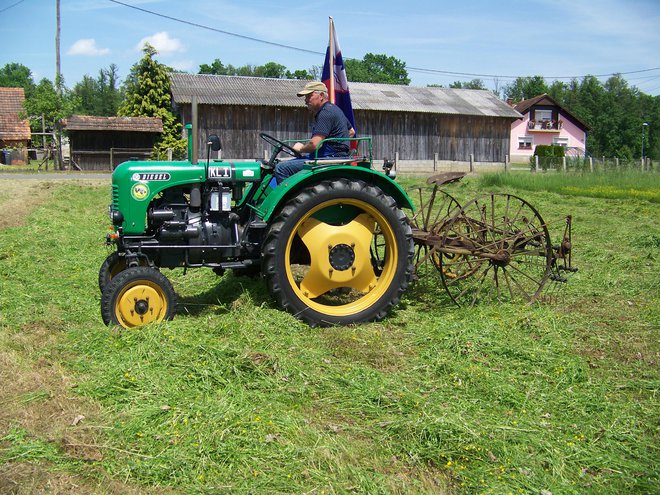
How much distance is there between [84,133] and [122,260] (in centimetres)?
2316

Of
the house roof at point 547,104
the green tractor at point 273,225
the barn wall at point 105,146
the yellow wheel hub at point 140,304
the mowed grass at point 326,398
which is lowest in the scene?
the mowed grass at point 326,398

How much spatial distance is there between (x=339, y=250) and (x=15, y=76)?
104650mm

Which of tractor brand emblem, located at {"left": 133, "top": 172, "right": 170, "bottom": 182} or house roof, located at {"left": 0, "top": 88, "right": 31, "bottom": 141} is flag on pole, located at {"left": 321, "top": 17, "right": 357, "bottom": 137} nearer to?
tractor brand emblem, located at {"left": 133, "top": 172, "right": 170, "bottom": 182}

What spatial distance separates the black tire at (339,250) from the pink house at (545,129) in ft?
173

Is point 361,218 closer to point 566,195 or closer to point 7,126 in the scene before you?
point 566,195

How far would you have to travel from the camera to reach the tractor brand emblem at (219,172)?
5621 mm

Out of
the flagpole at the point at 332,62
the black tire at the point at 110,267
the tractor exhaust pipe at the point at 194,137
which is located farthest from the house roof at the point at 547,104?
the black tire at the point at 110,267

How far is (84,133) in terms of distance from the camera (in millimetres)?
27016

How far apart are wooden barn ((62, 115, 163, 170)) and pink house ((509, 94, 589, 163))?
3710 cm

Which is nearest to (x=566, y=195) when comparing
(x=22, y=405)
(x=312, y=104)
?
(x=312, y=104)

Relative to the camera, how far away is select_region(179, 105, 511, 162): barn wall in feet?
95.3

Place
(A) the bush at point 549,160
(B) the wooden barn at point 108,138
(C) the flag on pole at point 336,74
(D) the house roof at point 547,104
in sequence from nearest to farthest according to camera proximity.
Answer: (C) the flag on pole at point 336,74 → (B) the wooden barn at point 108,138 → (A) the bush at point 549,160 → (D) the house roof at point 547,104

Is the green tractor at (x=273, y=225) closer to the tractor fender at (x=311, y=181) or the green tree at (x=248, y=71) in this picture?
the tractor fender at (x=311, y=181)

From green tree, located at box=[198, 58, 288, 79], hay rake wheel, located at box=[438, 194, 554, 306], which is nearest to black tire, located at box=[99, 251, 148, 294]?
hay rake wheel, located at box=[438, 194, 554, 306]
